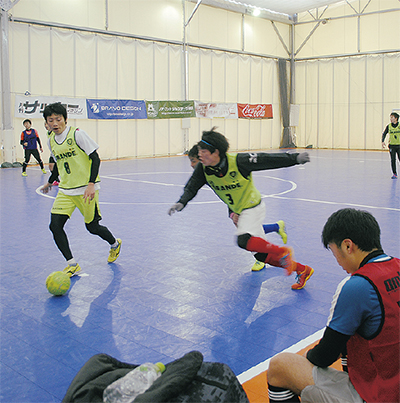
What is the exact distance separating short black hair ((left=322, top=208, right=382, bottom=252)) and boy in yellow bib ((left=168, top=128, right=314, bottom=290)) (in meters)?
2.50

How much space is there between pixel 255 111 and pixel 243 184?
26172 mm

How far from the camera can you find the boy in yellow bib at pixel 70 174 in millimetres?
5652

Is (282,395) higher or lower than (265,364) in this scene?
higher

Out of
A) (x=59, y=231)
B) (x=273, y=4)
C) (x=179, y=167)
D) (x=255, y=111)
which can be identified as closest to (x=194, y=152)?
(x=59, y=231)

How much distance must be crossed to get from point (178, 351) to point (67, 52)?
20.8 meters

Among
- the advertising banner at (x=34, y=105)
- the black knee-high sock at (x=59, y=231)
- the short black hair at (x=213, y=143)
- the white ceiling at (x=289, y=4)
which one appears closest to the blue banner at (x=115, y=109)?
the advertising banner at (x=34, y=105)

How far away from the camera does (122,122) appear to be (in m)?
24.4

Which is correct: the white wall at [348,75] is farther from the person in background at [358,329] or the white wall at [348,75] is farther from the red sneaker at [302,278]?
the person in background at [358,329]

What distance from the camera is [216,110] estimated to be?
28.1 metres

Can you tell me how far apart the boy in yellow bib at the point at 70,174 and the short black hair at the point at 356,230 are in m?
3.95

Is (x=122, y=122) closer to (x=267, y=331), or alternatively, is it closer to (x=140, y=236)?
(x=140, y=236)

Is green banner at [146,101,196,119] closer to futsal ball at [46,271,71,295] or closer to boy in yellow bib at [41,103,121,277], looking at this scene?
boy in yellow bib at [41,103,121,277]

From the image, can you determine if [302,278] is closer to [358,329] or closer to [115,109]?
[358,329]

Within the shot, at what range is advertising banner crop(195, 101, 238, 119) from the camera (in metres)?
27.3
